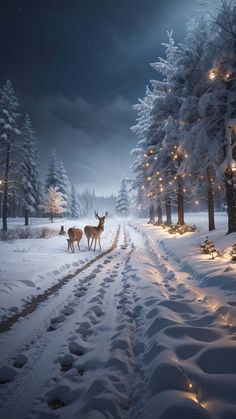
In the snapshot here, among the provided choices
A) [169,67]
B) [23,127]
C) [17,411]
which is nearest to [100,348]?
[17,411]

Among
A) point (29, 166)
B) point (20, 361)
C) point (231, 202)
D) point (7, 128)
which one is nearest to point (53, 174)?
point (29, 166)

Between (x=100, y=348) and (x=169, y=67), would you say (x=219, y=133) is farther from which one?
(x=100, y=348)

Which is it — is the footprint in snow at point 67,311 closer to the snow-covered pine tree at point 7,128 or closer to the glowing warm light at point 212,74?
the glowing warm light at point 212,74

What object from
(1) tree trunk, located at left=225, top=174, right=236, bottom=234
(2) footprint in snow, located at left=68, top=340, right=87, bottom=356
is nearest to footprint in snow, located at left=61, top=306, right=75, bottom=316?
(2) footprint in snow, located at left=68, top=340, right=87, bottom=356

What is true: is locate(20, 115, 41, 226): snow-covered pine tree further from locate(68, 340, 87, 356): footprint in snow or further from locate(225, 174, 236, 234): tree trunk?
locate(68, 340, 87, 356): footprint in snow

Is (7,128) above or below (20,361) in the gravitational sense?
above

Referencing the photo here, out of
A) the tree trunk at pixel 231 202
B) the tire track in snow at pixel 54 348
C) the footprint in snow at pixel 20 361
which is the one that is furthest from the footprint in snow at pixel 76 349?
the tree trunk at pixel 231 202

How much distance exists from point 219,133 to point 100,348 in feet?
41.6

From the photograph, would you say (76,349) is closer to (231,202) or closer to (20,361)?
(20,361)

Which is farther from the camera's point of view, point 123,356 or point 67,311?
point 67,311

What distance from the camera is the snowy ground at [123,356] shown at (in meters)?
2.69

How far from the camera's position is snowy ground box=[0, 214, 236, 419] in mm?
2691

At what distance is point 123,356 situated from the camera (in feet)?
12.0

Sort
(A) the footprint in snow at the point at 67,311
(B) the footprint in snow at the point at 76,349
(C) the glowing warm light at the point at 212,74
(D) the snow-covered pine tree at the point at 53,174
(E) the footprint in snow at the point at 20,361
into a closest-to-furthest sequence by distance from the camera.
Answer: (E) the footprint in snow at the point at 20,361
(B) the footprint in snow at the point at 76,349
(A) the footprint in snow at the point at 67,311
(C) the glowing warm light at the point at 212,74
(D) the snow-covered pine tree at the point at 53,174
